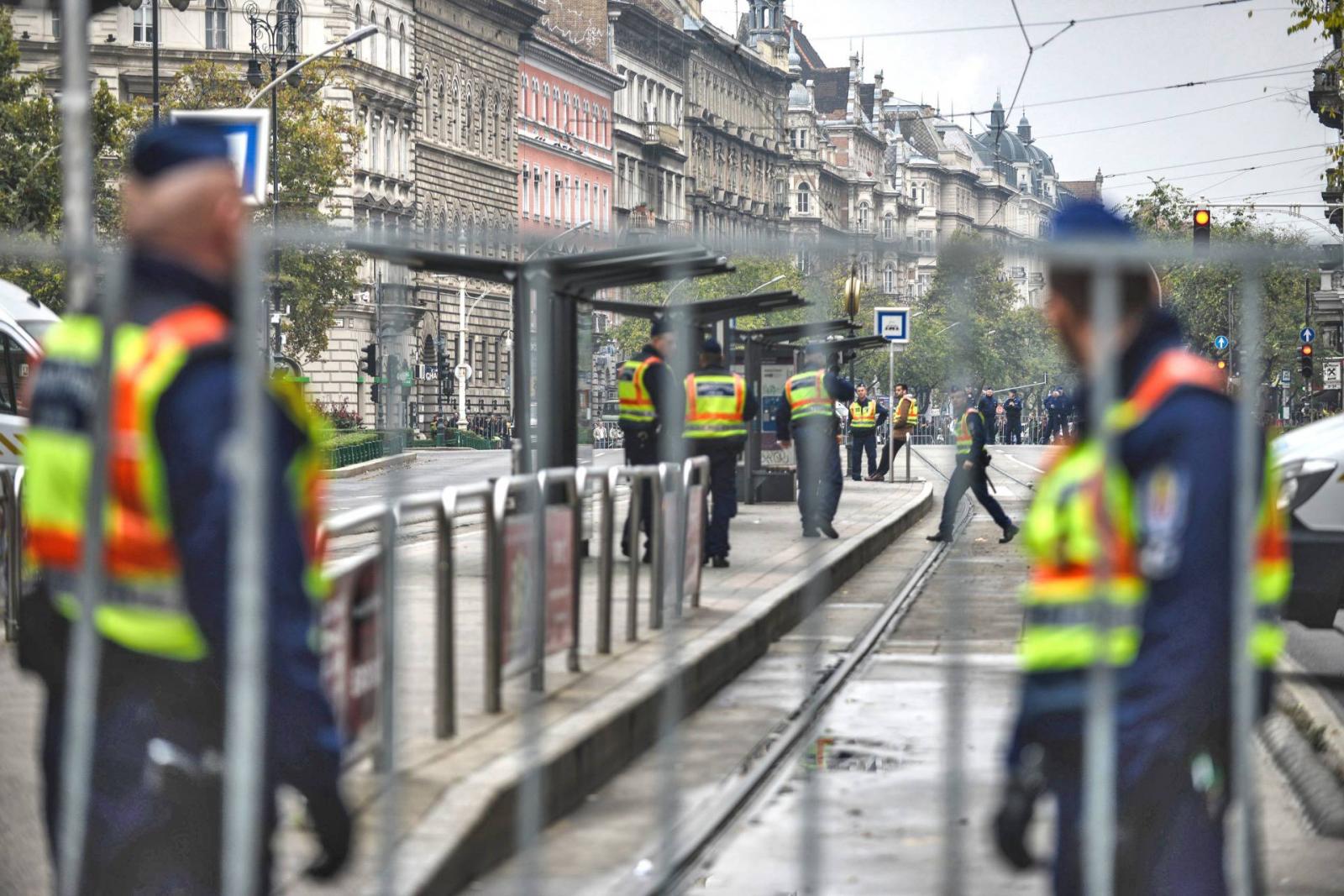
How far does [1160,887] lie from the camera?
153 inches

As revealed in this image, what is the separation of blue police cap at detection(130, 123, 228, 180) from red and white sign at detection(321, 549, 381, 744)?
3.40 ft

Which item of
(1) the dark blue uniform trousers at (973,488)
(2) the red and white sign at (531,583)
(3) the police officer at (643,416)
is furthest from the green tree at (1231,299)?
(3) the police officer at (643,416)

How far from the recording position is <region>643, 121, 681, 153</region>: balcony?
10062 cm

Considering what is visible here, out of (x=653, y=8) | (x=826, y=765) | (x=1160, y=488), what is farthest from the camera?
(x=653, y=8)

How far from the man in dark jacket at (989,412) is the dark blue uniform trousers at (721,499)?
37.5 feet

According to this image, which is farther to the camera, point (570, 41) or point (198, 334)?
point (570, 41)

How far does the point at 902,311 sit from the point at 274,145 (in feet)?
138

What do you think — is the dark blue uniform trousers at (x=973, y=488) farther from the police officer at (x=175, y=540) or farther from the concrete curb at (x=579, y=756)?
the police officer at (x=175, y=540)

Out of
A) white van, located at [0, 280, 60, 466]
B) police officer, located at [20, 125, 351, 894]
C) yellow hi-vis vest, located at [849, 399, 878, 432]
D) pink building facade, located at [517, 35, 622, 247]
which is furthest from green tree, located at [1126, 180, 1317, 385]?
pink building facade, located at [517, 35, 622, 247]

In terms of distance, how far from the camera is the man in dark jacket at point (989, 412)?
475cm

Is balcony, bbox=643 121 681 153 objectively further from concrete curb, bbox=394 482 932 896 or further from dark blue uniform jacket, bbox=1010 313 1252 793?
dark blue uniform jacket, bbox=1010 313 1252 793

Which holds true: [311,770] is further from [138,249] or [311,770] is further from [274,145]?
[274,145]

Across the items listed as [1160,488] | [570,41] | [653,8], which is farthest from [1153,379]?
[653,8]

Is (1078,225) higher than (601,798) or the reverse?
higher
